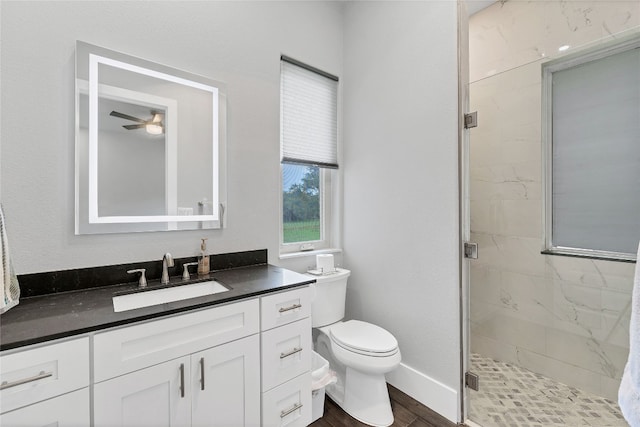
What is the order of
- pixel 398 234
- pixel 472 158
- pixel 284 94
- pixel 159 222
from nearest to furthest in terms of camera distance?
pixel 159 222
pixel 472 158
pixel 398 234
pixel 284 94

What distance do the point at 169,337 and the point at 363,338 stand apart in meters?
1.13

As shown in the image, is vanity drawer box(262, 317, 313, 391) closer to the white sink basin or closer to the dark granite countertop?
the dark granite countertop

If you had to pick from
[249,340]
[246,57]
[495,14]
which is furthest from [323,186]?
A: [495,14]

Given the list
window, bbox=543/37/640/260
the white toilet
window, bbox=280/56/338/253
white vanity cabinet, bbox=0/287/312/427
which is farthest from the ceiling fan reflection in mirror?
window, bbox=543/37/640/260

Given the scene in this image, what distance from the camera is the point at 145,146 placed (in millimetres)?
1503

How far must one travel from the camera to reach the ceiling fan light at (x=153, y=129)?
4.97ft

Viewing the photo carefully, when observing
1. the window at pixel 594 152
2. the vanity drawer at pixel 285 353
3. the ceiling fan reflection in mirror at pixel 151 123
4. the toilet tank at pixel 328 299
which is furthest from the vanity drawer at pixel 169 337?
the window at pixel 594 152

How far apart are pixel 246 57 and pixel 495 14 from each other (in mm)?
1955

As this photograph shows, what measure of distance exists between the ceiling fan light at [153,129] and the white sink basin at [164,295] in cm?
86

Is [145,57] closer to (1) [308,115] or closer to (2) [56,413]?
(1) [308,115]

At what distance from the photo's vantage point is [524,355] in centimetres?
202

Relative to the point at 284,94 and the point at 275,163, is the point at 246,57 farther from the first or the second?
the point at 275,163

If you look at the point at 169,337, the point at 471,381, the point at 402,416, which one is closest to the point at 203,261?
the point at 169,337

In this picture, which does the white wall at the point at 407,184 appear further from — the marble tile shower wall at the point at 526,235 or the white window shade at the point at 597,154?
the white window shade at the point at 597,154
